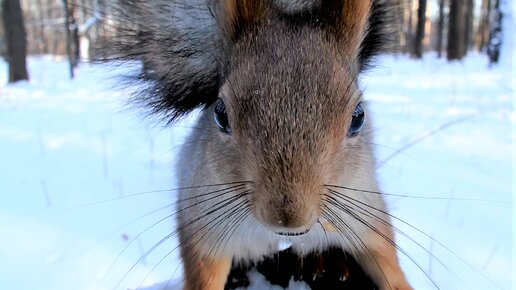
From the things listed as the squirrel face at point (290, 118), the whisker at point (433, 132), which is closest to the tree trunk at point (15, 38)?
the whisker at point (433, 132)

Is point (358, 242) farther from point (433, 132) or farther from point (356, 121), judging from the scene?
point (433, 132)

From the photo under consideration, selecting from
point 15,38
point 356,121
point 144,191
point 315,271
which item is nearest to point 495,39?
point 15,38

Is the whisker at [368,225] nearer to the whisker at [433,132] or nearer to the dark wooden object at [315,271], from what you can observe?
the dark wooden object at [315,271]

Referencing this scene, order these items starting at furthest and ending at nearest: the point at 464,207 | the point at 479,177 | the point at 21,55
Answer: the point at 21,55 → the point at 479,177 → the point at 464,207

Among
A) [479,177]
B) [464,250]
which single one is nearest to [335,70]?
[464,250]

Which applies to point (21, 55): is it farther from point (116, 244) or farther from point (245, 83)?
point (245, 83)

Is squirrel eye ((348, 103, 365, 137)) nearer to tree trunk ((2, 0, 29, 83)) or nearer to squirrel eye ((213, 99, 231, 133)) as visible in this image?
squirrel eye ((213, 99, 231, 133))
